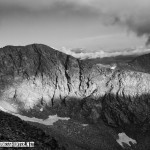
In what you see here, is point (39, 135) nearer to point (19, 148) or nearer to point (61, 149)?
point (61, 149)

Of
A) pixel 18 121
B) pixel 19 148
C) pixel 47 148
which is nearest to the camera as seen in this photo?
pixel 19 148

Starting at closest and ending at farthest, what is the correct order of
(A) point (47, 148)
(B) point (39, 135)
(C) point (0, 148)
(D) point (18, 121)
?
(C) point (0, 148)
(A) point (47, 148)
(B) point (39, 135)
(D) point (18, 121)

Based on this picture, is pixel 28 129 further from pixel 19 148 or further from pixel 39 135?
pixel 19 148

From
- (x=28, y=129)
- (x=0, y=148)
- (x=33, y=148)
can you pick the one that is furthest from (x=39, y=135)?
(x=0, y=148)

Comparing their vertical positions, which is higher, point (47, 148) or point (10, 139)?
point (10, 139)

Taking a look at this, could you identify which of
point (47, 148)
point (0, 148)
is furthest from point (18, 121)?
point (0, 148)

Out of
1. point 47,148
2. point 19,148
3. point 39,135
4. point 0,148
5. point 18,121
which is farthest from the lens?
point 18,121

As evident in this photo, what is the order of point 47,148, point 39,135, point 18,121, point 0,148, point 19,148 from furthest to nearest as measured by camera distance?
point 18,121 → point 39,135 → point 47,148 → point 19,148 → point 0,148

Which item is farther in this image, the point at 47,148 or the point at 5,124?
the point at 5,124

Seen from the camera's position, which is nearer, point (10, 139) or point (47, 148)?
point (10, 139)
